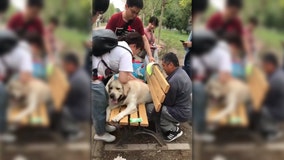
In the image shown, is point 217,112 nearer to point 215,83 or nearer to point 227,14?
point 215,83

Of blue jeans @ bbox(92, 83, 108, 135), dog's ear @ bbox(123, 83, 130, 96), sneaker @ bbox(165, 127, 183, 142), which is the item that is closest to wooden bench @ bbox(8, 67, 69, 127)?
blue jeans @ bbox(92, 83, 108, 135)

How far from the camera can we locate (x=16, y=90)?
4.61ft

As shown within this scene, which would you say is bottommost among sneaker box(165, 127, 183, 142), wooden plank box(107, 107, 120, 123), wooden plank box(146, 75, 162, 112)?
sneaker box(165, 127, 183, 142)

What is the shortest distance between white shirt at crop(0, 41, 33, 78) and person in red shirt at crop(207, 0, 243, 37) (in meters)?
0.69

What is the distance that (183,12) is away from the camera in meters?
3.10

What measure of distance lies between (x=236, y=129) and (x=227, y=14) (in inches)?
16.7

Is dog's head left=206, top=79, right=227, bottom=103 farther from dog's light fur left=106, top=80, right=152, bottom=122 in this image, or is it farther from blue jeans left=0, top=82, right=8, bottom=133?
dog's light fur left=106, top=80, right=152, bottom=122

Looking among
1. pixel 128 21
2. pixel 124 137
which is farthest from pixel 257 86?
pixel 124 137

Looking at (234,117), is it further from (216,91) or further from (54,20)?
(54,20)

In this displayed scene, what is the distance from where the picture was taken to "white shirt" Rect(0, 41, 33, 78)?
1.39 m

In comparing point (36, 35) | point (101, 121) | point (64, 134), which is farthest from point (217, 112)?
point (101, 121)

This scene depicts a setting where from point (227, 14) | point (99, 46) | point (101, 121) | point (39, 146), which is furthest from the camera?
point (101, 121)

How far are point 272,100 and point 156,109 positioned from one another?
2013 millimetres

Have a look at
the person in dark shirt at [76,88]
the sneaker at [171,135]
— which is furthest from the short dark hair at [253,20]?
the sneaker at [171,135]
